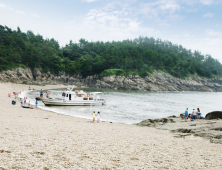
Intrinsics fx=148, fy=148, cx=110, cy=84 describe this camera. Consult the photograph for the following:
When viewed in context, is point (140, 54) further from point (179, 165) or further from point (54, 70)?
point (179, 165)

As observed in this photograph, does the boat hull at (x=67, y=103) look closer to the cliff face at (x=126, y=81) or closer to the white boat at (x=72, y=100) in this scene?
the white boat at (x=72, y=100)

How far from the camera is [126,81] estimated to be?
102 meters

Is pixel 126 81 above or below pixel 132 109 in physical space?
above

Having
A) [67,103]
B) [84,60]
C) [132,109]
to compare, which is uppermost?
[84,60]

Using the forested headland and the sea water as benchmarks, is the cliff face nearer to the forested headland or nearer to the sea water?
the forested headland

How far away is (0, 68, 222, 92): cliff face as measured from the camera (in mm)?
92750

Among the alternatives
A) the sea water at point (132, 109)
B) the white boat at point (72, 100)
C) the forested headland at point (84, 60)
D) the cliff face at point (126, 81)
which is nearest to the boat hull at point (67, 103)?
the white boat at point (72, 100)

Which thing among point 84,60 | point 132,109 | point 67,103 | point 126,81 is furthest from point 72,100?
point 84,60

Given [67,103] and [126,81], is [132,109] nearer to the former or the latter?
[67,103]

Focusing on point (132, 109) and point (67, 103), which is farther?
point (67, 103)

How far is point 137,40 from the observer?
616 ft

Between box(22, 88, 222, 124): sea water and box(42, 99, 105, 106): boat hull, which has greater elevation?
box(42, 99, 105, 106): boat hull

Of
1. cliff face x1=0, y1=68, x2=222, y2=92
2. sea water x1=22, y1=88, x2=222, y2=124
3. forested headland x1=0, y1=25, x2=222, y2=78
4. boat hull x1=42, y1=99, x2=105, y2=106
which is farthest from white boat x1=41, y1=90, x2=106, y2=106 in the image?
forested headland x1=0, y1=25, x2=222, y2=78

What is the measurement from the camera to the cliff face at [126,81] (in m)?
92.8
